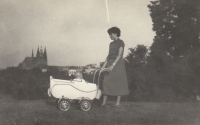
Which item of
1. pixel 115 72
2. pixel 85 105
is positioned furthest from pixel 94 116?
pixel 115 72

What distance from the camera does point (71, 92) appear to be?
15.0 ft

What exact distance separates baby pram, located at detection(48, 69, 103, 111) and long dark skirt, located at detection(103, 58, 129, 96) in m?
0.30

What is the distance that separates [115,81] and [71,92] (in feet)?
3.55

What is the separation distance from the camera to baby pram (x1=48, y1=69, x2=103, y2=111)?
14.4 ft


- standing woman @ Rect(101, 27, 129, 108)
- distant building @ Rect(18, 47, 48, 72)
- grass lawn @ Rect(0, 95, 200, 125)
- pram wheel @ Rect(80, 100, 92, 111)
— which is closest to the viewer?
grass lawn @ Rect(0, 95, 200, 125)

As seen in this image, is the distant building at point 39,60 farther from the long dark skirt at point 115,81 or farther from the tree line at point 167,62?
the tree line at point 167,62

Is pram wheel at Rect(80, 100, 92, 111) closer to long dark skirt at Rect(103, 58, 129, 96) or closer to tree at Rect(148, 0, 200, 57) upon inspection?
long dark skirt at Rect(103, 58, 129, 96)

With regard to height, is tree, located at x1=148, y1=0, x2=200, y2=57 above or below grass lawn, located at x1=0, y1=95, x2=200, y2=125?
above

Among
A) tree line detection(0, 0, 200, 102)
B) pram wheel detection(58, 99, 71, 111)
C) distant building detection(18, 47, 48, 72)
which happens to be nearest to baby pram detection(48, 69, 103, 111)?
pram wheel detection(58, 99, 71, 111)

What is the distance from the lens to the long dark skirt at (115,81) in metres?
5.04

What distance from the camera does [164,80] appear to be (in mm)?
15125

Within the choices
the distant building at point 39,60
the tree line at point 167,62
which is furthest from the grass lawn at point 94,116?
the tree line at point 167,62

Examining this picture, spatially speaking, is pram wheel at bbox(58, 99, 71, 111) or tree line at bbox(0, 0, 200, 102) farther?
tree line at bbox(0, 0, 200, 102)

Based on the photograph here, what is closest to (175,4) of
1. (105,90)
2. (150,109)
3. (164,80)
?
(164,80)
